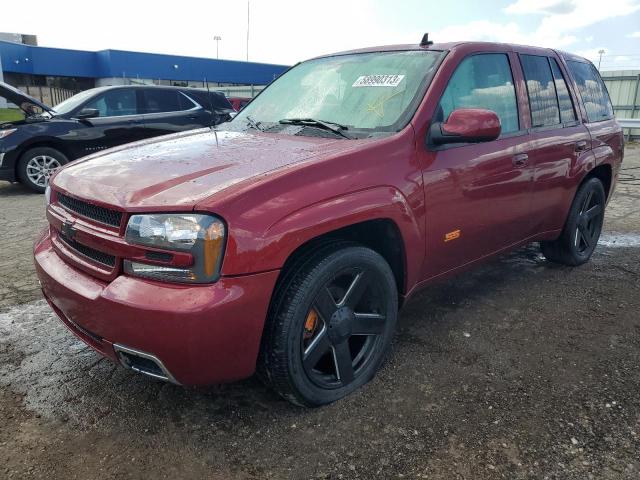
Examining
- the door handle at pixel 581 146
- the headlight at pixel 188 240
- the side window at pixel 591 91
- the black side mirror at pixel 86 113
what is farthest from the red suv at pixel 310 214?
the black side mirror at pixel 86 113

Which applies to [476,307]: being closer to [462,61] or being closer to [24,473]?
[462,61]

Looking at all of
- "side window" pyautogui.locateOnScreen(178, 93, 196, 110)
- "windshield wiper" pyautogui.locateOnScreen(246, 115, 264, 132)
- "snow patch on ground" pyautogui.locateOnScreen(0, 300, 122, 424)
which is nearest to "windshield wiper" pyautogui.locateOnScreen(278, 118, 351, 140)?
"windshield wiper" pyautogui.locateOnScreen(246, 115, 264, 132)

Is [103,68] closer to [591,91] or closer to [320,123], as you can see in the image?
[591,91]

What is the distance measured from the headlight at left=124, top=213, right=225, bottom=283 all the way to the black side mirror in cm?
659

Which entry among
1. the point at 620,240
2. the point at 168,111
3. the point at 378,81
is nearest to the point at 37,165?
the point at 168,111

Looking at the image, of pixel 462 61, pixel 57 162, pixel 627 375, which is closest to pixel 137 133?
pixel 57 162

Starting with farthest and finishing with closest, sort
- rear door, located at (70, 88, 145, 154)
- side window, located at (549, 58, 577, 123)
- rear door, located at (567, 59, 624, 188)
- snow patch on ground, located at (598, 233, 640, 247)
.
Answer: rear door, located at (70, 88, 145, 154), snow patch on ground, located at (598, 233, 640, 247), rear door, located at (567, 59, 624, 188), side window, located at (549, 58, 577, 123)

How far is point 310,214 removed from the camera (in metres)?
2.20

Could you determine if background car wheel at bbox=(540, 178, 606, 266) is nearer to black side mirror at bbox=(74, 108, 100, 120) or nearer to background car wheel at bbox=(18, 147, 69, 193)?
black side mirror at bbox=(74, 108, 100, 120)

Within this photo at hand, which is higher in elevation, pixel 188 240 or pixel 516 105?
pixel 516 105

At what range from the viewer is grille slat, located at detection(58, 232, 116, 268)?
2187mm

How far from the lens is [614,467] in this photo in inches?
83.1

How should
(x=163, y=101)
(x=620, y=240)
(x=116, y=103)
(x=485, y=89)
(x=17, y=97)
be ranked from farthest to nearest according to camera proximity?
(x=163, y=101), (x=116, y=103), (x=17, y=97), (x=620, y=240), (x=485, y=89)

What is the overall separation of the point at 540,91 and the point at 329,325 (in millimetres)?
2495
